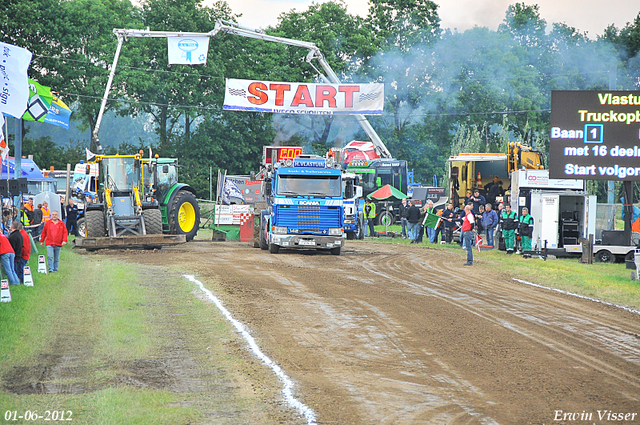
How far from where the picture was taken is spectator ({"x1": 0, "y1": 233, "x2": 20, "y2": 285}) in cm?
1409

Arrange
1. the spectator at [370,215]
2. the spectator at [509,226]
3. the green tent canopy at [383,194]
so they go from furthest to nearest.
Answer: the green tent canopy at [383,194]
the spectator at [370,215]
the spectator at [509,226]

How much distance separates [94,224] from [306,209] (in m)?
7.02

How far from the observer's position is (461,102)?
61.2m

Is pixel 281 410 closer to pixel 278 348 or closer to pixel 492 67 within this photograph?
pixel 278 348

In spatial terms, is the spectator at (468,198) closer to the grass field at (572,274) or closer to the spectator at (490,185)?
the spectator at (490,185)

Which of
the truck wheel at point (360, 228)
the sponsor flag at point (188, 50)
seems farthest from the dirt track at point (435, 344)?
the sponsor flag at point (188, 50)

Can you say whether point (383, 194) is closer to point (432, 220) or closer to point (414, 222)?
point (414, 222)

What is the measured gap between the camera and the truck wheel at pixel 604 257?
76.8 feet

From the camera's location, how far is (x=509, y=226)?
988 inches

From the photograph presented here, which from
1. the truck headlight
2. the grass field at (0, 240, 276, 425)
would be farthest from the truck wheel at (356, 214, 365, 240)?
the grass field at (0, 240, 276, 425)

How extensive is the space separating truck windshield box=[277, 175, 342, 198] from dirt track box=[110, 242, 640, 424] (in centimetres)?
486

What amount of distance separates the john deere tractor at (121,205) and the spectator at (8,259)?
8.62 meters

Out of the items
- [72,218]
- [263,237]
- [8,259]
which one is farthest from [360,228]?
[8,259]

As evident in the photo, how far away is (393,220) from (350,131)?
64.3 feet
